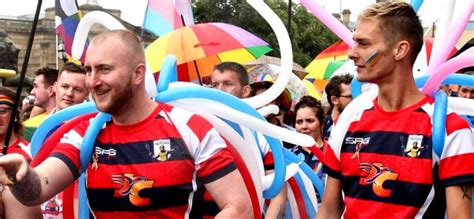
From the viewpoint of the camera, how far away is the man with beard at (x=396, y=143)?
10.7 ft

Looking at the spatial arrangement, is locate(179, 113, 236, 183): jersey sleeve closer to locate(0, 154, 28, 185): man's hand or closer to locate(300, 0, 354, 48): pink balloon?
locate(0, 154, 28, 185): man's hand

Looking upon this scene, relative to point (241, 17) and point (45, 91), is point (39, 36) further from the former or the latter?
point (45, 91)

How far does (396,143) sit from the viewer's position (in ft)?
11.1

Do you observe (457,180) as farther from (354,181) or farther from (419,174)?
(354,181)

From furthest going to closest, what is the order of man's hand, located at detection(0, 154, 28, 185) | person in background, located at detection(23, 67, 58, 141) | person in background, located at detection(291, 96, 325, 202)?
person in background, located at detection(23, 67, 58, 141) < person in background, located at detection(291, 96, 325, 202) < man's hand, located at detection(0, 154, 28, 185)

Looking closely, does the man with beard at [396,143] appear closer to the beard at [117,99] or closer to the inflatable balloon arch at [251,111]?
the inflatable balloon arch at [251,111]

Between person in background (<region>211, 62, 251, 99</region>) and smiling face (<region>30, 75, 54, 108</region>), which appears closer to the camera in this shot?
person in background (<region>211, 62, 251, 99</region>)

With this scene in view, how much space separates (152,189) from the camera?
128 inches

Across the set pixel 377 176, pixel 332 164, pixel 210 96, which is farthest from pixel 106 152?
pixel 377 176

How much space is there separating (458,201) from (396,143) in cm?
34

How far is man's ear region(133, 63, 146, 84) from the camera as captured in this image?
332cm

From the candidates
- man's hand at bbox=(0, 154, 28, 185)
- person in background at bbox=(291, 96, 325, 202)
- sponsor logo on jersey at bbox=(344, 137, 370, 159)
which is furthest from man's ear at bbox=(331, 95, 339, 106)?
man's hand at bbox=(0, 154, 28, 185)

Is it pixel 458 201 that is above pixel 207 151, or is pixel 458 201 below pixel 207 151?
below

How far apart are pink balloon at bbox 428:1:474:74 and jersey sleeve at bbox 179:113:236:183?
1.10 metres
